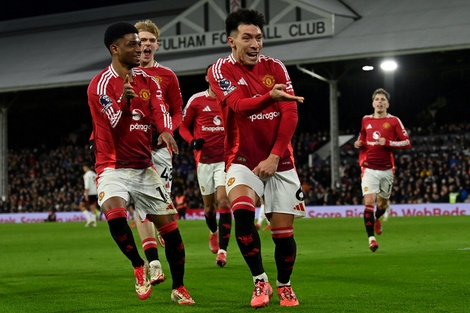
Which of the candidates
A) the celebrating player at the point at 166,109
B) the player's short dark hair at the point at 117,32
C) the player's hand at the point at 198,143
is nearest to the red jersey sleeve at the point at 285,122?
the celebrating player at the point at 166,109

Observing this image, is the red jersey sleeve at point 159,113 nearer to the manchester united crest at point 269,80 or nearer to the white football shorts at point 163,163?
the manchester united crest at point 269,80

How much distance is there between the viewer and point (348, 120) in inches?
1609

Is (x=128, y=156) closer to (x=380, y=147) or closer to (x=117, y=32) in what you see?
(x=117, y=32)

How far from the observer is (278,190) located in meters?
6.52

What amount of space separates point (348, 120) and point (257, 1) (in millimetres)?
8285

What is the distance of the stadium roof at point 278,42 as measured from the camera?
3109 centimetres

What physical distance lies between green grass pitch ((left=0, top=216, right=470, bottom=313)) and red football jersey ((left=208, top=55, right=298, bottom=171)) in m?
1.23

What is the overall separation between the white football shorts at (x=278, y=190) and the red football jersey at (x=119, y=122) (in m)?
0.97

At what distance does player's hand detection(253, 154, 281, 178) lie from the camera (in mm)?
6305

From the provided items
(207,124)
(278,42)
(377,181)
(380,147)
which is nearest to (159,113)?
(207,124)

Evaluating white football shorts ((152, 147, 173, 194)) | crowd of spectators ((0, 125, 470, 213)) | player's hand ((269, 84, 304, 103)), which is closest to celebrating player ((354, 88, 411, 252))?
white football shorts ((152, 147, 173, 194))

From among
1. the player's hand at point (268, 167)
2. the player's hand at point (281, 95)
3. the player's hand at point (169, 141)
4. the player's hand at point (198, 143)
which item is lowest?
the player's hand at point (268, 167)

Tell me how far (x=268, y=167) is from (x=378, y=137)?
8.13 metres

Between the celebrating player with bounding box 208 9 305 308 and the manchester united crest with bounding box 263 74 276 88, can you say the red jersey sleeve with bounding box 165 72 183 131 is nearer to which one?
the celebrating player with bounding box 208 9 305 308
